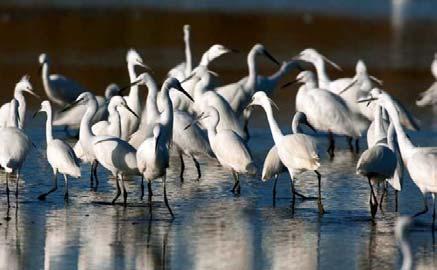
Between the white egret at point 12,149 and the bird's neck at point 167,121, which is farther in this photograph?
the bird's neck at point 167,121

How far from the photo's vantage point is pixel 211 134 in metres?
14.3

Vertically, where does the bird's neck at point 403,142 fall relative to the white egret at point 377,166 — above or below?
above

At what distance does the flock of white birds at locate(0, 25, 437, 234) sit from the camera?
1223 centimetres

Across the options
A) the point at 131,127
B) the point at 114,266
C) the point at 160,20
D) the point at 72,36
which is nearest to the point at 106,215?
the point at 114,266

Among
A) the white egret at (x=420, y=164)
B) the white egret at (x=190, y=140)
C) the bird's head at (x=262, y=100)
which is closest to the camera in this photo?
the white egret at (x=420, y=164)

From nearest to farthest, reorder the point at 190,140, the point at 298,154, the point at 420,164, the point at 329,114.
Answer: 1. the point at 420,164
2. the point at 298,154
3. the point at 190,140
4. the point at 329,114

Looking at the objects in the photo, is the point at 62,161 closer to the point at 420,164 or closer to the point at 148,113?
the point at 148,113

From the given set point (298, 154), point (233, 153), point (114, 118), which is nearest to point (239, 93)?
point (114, 118)

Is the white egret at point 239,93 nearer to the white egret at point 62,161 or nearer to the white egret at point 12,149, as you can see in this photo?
the white egret at point 62,161

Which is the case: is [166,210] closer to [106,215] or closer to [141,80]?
[106,215]

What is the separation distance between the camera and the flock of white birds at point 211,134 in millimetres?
12234

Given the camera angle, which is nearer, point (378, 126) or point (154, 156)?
point (154, 156)

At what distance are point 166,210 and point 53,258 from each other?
8.36 feet

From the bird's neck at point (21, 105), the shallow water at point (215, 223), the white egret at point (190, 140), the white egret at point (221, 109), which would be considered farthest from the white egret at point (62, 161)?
the white egret at point (221, 109)
